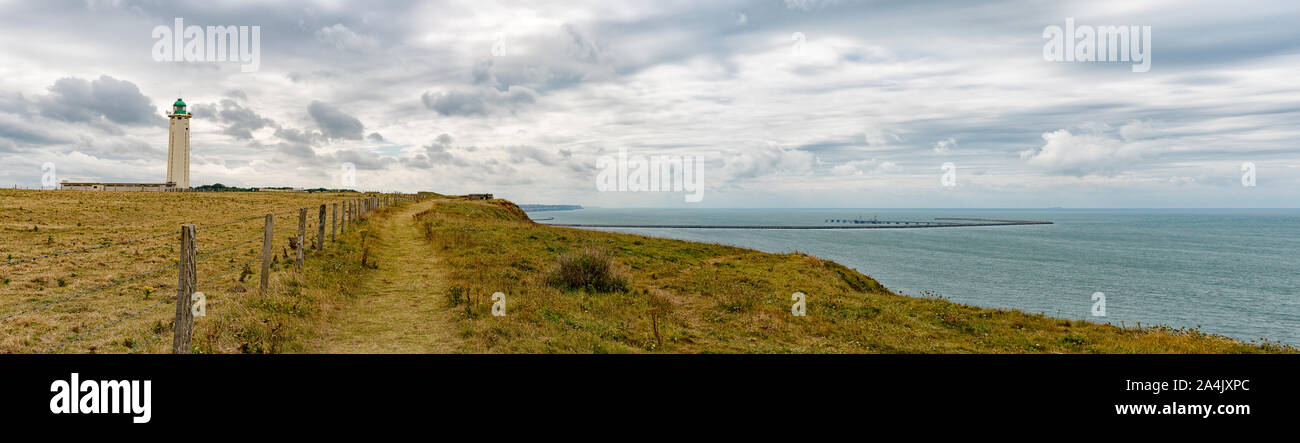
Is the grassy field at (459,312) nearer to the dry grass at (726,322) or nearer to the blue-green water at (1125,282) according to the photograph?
the dry grass at (726,322)

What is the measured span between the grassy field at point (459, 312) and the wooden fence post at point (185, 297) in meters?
0.38

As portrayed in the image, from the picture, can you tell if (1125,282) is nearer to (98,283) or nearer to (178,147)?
(98,283)

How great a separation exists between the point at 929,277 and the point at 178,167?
120 metres

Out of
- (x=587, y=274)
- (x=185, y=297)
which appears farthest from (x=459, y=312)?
(x=587, y=274)

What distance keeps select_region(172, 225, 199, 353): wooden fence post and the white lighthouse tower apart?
4461 inches

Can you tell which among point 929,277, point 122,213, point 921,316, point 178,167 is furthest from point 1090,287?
point 178,167

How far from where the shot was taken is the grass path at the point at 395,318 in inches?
399

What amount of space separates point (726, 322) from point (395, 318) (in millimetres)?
7698

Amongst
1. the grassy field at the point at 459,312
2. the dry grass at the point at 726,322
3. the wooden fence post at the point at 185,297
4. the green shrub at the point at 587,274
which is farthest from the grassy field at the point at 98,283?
the green shrub at the point at 587,274

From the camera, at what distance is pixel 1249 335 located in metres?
42.4

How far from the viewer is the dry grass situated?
37.2 feet

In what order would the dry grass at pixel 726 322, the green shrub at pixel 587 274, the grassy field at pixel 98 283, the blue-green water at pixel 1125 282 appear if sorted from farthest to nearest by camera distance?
1. the blue-green water at pixel 1125 282
2. the green shrub at pixel 587 274
3. the dry grass at pixel 726 322
4. the grassy field at pixel 98 283

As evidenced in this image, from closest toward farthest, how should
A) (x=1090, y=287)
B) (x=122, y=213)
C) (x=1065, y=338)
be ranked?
1. (x=1065, y=338)
2. (x=122, y=213)
3. (x=1090, y=287)
